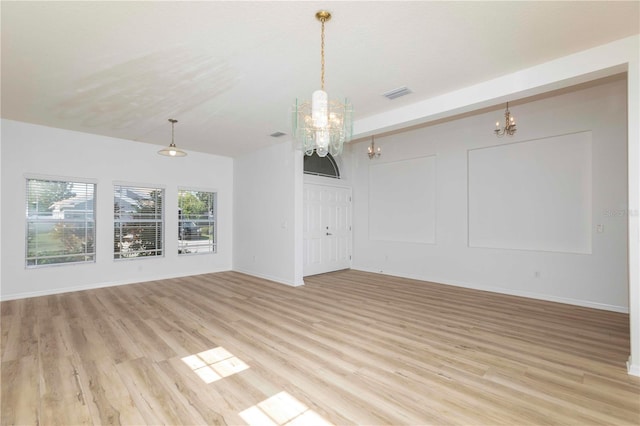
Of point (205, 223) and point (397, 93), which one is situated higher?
point (397, 93)

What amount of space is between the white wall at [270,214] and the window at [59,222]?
9.74 feet

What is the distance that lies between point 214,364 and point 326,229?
15.9 feet

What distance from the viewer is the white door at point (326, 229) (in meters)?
6.98

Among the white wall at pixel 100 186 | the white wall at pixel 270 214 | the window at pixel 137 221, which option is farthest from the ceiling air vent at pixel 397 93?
the window at pixel 137 221

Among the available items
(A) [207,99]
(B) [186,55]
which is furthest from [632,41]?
(A) [207,99]

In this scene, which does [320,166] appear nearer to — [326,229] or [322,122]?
[326,229]

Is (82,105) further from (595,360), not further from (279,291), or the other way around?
(595,360)

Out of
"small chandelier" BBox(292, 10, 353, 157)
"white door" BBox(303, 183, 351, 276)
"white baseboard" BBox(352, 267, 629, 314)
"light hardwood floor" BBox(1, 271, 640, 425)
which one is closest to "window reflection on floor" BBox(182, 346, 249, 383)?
"light hardwood floor" BBox(1, 271, 640, 425)

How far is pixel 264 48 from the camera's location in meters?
2.80

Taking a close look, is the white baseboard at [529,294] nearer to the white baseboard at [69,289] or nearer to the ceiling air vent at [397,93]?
the ceiling air vent at [397,93]

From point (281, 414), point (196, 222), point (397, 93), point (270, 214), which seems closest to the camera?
point (281, 414)

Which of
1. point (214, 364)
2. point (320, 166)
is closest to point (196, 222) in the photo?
point (320, 166)

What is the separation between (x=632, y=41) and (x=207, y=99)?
444cm

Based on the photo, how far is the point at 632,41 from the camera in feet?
8.61
